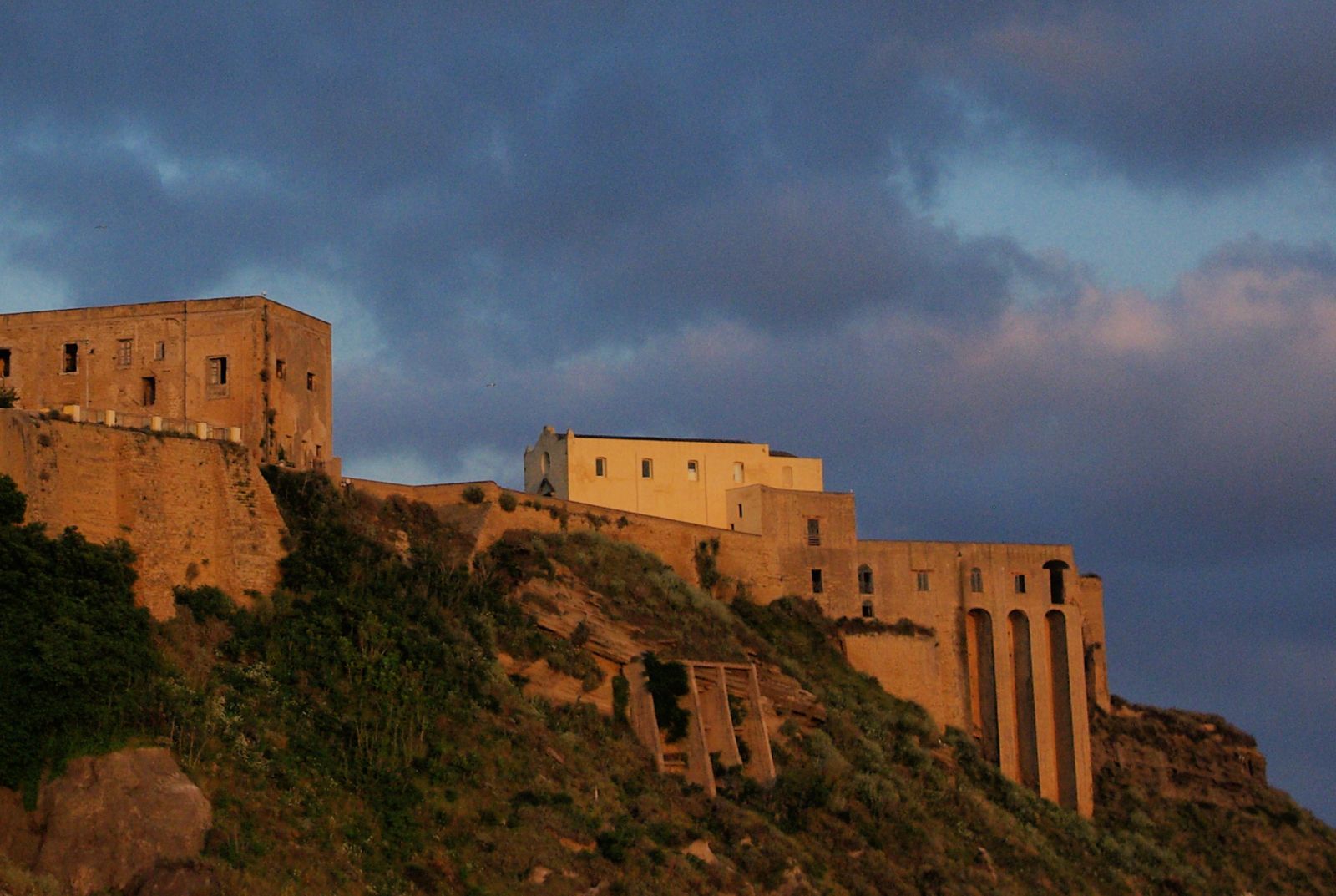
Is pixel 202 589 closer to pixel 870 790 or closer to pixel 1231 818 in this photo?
pixel 870 790

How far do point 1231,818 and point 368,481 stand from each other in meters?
31.2

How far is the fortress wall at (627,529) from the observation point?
174 feet

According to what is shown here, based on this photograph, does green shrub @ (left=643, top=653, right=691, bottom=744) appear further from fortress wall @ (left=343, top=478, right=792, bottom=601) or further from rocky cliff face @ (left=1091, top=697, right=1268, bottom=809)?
rocky cliff face @ (left=1091, top=697, right=1268, bottom=809)

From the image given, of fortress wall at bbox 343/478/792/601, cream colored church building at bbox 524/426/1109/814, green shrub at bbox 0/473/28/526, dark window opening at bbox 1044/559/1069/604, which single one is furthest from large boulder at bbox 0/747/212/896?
dark window opening at bbox 1044/559/1069/604

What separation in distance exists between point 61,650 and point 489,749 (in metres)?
9.58

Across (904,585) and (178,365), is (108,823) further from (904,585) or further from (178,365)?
(904,585)

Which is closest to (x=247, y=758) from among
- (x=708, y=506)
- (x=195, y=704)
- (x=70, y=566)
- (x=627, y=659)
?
(x=195, y=704)

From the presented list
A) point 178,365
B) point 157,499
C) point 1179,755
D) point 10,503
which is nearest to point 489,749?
point 157,499

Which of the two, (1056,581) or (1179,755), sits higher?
(1056,581)

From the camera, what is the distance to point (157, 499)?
4309 cm

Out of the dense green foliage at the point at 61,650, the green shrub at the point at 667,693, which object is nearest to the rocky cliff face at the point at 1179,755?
the green shrub at the point at 667,693

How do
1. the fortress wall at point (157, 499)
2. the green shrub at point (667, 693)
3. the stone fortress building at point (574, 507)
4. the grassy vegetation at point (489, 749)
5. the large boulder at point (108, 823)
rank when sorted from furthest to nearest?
1. the green shrub at point (667, 693)
2. the stone fortress building at point (574, 507)
3. the fortress wall at point (157, 499)
4. the grassy vegetation at point (489, 749)
5. the large boulder at point (108, 823)

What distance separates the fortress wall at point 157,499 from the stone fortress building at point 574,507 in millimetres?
39

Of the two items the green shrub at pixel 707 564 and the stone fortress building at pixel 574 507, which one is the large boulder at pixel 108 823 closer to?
the stone fortress building at pixel 574 507
